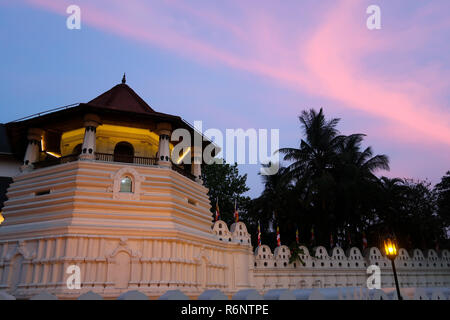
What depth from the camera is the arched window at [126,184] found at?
16.8m

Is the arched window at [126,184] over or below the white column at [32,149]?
below

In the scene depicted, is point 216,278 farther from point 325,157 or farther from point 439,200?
point 439,200

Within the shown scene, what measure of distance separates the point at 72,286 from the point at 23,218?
16.5 ft

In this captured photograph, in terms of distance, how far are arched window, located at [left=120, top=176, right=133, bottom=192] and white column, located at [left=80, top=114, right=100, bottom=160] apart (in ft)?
6.27

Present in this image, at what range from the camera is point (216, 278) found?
17.9m

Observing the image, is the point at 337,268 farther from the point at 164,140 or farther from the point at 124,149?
the point at 124,149

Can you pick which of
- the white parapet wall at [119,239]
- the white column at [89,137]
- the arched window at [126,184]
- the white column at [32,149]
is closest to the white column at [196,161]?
the white parapet wall at [119,239]

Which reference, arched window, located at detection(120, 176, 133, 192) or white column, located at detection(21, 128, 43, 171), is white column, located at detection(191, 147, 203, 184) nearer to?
arched window, located at detection(120, 176, 133, 192)

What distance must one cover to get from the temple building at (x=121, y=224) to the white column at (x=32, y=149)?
0.18 ft

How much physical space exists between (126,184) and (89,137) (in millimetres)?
3038

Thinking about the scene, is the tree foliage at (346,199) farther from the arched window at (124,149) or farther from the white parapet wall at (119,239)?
the arched window at (124,149)

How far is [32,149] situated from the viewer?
18719 mm

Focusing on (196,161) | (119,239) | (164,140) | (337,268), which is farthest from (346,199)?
(119,239)
